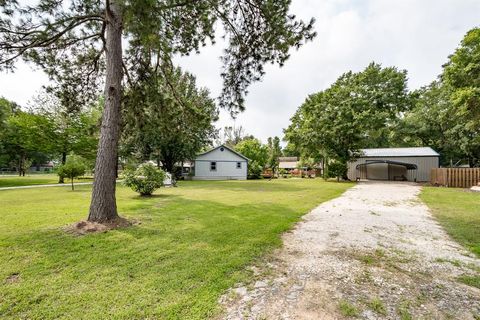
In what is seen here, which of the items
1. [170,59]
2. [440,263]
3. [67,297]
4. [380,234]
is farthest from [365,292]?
[170,59]

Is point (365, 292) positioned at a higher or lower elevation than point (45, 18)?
lower

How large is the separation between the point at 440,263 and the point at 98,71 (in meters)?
10.5

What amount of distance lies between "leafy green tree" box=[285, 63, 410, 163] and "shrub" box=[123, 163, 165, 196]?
17.1 metres

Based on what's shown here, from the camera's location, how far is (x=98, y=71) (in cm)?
823

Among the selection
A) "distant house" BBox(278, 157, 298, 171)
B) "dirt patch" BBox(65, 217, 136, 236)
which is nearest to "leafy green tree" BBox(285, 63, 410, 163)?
"dirt patch" BBox(65, 217, 136, 236)

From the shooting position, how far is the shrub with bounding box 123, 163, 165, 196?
1066cm

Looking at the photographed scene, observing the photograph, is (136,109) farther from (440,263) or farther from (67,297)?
(440,263)

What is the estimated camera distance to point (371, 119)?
2147 cm

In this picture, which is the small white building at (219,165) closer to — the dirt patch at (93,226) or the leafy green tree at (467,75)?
the leafy green tree at (467,75)

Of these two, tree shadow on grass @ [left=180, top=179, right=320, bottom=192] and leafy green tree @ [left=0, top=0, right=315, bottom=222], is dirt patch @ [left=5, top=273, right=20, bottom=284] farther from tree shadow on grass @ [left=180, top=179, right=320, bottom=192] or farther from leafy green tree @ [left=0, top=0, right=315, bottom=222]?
tree shadow on grass @ [left=180, top=179, right=320, bottom=192]

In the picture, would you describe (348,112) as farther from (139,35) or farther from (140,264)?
(140,264)

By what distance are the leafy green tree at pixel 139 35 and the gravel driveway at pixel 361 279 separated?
4.32 metres

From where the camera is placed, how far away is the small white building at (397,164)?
2419 cm

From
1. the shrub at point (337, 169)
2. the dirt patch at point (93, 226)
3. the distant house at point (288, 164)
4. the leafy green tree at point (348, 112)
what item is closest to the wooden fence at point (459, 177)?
the leafy green tree at point (348, 112)
